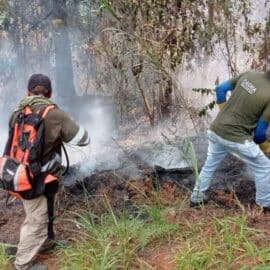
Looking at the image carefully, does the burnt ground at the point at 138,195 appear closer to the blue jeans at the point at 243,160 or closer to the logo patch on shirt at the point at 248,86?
the blue jeans at the point at 243,160

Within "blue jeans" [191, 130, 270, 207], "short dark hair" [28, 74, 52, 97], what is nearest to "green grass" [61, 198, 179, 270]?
"blue jeans" [191, 130, 270, 207]

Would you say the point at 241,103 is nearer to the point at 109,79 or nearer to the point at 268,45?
the point at 268,45

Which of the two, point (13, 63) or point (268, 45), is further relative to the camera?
point (13, 63)

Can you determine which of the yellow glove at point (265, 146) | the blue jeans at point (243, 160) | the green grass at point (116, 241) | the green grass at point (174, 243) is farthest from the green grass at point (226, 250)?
the yellow glove at point (265, 146)

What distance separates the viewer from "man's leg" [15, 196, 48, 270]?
4125mm

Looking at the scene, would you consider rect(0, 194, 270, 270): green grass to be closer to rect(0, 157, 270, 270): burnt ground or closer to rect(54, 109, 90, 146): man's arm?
rect(0, 157, 270, 270): burnt ground

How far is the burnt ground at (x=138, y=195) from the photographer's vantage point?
502 centimetres

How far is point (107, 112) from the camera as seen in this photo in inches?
360

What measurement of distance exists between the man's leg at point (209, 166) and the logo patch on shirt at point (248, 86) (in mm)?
626

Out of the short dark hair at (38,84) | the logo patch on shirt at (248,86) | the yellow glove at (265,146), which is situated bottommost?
the yellow glove at (265,146)

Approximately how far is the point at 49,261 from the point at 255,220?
6.38 ft

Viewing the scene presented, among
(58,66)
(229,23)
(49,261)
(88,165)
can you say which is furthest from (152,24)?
(49,261)

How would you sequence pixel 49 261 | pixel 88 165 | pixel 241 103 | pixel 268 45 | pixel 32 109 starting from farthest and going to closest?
pixel 268 45 < pixel 88 165 < pixel 241 103 < pixel 49 261 < pixel 32 109

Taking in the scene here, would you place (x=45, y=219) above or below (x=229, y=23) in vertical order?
below
